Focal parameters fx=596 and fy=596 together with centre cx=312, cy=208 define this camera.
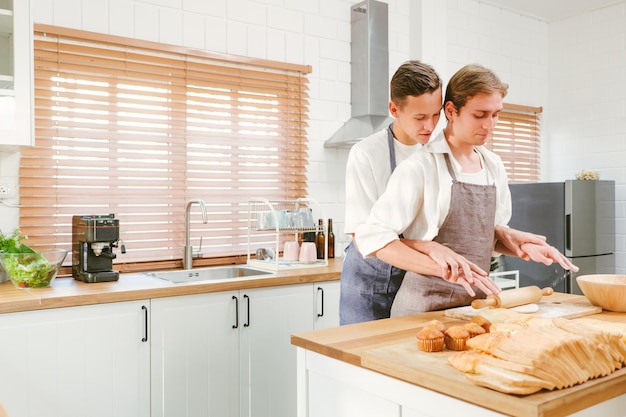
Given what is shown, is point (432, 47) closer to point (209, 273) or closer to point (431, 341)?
point (209, 273)

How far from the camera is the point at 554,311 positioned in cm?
191

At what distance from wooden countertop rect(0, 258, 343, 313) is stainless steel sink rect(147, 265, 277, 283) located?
0.16 metres

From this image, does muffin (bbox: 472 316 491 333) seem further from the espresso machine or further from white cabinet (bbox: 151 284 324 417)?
the espresso machine

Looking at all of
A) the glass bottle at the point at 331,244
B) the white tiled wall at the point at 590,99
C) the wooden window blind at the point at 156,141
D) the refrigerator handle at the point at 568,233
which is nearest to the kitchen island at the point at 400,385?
the wooden window blind at the point at 156,141

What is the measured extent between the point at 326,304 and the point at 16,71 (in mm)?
1964

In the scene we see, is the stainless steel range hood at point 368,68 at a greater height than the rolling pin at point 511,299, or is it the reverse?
the stainless steel range hood at point 368,68

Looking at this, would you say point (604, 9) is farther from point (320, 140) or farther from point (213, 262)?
point (213, 262)

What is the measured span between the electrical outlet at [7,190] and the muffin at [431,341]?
Result: 2.40 metres

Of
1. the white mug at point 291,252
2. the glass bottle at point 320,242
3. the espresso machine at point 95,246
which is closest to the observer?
the espresso machine at point 95,246

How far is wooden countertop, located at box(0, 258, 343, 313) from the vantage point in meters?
2.46

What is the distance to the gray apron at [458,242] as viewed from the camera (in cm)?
189

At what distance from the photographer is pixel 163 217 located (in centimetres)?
351

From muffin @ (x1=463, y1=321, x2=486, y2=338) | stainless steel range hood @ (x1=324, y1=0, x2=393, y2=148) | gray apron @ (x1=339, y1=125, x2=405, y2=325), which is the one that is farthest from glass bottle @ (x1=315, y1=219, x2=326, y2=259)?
muffin @ (x1=463, y1=321, x2=486, y2=338)

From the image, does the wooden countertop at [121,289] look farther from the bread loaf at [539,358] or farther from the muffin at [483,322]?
the bread loaf at [539,358]
